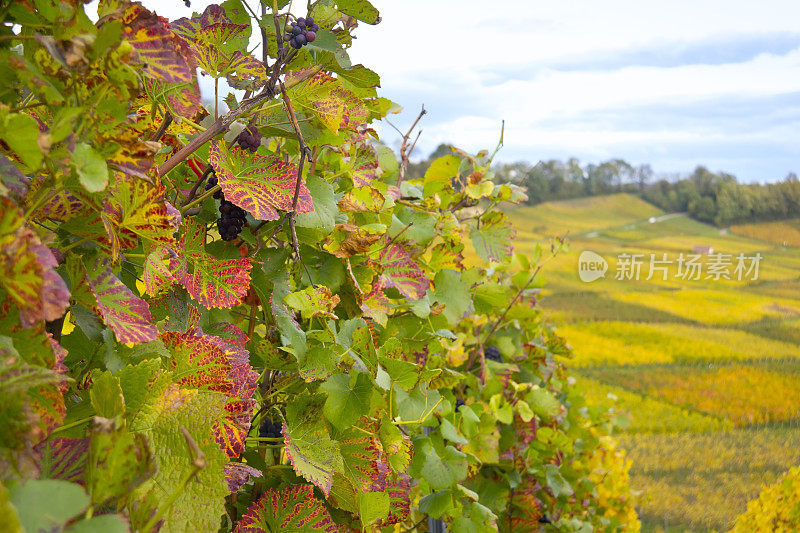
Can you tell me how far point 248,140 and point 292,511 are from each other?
34 centimetres

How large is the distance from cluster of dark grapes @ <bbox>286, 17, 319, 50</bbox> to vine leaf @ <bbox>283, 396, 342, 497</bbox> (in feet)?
1.09

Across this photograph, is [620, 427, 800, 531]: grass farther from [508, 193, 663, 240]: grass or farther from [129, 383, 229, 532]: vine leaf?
[508, 193, 663, 240]: grass

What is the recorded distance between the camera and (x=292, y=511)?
0.54 m

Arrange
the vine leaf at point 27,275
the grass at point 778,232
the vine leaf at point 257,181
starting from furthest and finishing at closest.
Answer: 1. the grass at point 778,232
2. the vine leaf at point 257,181
3. the vine leaf at point 27,275

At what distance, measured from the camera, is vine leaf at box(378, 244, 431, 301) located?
74 centimetres

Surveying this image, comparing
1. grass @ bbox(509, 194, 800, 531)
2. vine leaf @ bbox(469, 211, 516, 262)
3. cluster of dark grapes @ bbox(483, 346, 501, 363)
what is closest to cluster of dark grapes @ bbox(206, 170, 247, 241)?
vine leaf @ bbox(469, 211, 516, 262)

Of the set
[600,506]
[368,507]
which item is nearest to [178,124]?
[368,507]

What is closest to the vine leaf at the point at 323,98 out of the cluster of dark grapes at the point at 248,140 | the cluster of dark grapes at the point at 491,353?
the cluster of dark grapes at the point at 248,140

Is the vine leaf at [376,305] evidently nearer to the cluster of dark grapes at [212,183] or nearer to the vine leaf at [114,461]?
the cluster of dark grapes at [212,183]

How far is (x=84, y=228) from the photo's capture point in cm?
38

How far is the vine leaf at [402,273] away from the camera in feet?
2.44

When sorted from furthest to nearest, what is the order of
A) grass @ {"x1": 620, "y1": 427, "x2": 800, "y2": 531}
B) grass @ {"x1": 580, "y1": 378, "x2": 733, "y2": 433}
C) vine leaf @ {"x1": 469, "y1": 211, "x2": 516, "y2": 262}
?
grass @ {"x1": 580, "y1": 378, "x2": 733, "y2": 433}, grass @ {"x1": 620, "y1": 427, "x2": 800, "y2": 531}, vine leaf @ {"x1": 469, "y1": 211, "x2": 516, "y2": 262}

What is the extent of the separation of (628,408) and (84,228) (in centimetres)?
529

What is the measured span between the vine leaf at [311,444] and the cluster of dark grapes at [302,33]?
1.09 ft
